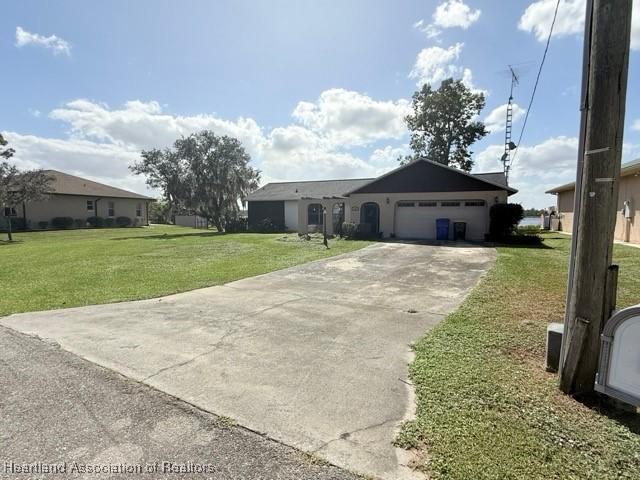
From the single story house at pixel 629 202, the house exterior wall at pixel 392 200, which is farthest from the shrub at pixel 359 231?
the single story house at pixel 629 202

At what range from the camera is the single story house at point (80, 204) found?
86.6ft

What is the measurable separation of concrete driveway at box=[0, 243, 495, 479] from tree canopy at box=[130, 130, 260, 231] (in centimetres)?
2221

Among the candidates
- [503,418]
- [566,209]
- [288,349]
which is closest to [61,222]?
[288,349]

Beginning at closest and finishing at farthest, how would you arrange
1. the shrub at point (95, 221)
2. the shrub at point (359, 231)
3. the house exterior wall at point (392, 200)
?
1. the house exterior wall at point (392, 200)
2. the shrub at point (359, 231)
3. the shrub at point (95, 221)

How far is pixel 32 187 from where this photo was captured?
19.6 m

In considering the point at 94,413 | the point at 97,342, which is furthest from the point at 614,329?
the point at 97,342

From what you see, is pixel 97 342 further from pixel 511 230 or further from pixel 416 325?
pixel 511 230

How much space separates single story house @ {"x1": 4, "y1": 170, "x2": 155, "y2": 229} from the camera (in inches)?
1039

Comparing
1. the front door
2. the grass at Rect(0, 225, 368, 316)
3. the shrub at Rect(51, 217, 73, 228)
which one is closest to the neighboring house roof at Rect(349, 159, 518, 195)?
the front door

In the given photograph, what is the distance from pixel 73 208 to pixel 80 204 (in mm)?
698

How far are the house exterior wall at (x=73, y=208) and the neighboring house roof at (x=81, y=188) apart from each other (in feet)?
1.26

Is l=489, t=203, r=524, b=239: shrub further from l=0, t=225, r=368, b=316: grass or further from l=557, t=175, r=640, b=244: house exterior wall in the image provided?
l=0, t=225, r=368, b=316: grass

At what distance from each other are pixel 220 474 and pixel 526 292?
21.3 feet

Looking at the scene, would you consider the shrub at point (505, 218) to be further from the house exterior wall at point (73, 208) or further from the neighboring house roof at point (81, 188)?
the neighboring house roof at point (81, 188)
